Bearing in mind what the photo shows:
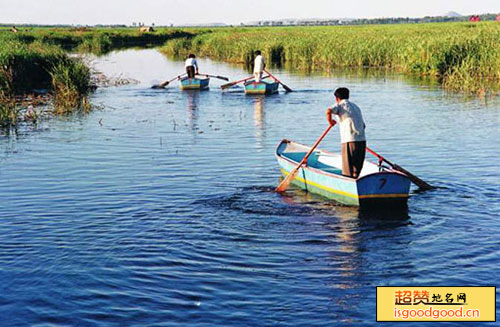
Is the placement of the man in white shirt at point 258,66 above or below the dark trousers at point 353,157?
above

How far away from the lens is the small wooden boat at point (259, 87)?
32.2m

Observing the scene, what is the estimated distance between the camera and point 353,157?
1293cm

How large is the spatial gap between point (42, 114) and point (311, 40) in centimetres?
2929

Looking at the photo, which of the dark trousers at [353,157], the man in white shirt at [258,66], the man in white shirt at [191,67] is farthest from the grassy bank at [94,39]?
the dark trousers at [353,157]

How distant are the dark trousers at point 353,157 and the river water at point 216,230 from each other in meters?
0.75

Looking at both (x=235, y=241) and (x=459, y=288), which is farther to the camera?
(x=235, y=241)

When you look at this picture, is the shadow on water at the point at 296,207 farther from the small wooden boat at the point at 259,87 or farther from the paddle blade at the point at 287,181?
the small wooden boat at the point at 259,87

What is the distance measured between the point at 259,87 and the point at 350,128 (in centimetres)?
1984

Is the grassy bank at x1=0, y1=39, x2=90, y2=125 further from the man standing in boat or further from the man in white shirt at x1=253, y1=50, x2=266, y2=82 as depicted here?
the man standing in boat

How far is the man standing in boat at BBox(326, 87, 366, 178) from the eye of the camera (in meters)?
12.7

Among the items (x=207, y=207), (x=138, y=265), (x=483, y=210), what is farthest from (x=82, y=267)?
(x=483, y=210)

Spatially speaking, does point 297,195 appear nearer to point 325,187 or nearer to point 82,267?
point 325,187

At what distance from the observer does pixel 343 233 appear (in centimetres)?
1151

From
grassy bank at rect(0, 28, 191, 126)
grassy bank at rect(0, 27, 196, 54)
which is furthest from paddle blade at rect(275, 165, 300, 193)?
grassy bank at rect(0, 27, 196, 54)
